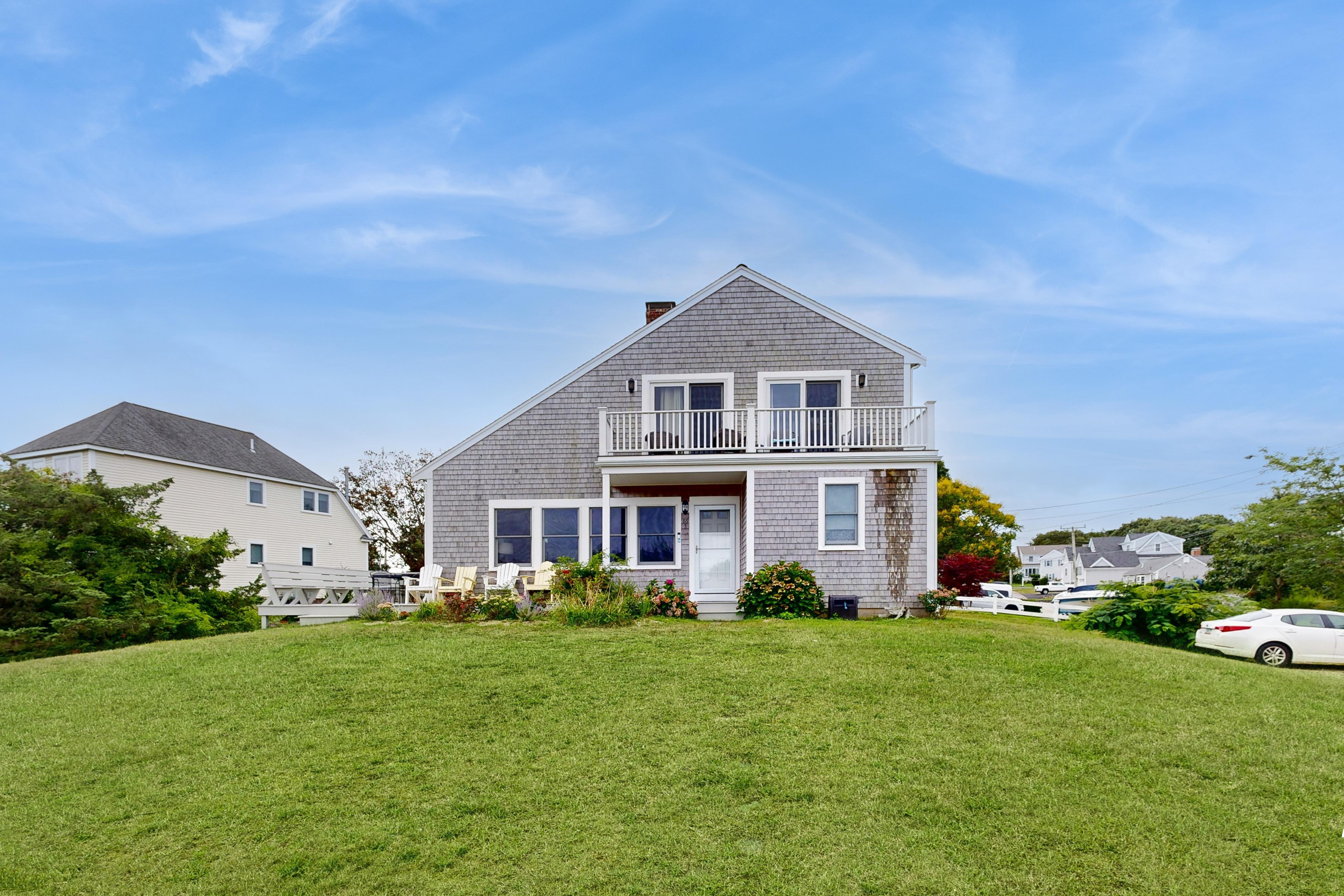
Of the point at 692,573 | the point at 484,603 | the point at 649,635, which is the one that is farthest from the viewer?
the point at 692,573

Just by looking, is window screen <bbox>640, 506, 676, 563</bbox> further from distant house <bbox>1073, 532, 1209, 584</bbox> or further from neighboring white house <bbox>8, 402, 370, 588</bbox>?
distant house <bbox>1073, 532, 1209, 584</bbox>

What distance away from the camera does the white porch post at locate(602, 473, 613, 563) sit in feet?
55.0

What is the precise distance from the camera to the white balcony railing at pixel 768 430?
16953mm

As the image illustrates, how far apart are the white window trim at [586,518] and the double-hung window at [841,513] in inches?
130

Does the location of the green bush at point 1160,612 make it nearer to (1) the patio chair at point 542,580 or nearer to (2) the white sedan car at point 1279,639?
(2) the white sedan car at point 1279,639

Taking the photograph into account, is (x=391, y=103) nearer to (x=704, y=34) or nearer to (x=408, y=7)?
(x=408, y=7)

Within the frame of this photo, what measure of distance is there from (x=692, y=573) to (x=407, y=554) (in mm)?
22171

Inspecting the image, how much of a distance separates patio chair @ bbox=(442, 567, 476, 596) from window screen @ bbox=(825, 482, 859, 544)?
7.63 m

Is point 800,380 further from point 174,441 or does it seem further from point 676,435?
point 174,441

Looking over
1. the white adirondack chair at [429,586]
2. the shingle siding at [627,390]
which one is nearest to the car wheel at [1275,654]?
the shingle siding at [627,390]

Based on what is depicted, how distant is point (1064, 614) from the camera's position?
83.2 ft

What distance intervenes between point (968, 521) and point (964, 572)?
21.1m

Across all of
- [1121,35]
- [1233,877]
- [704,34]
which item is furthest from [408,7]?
[1233,877]

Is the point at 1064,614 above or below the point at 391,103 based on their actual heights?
below
